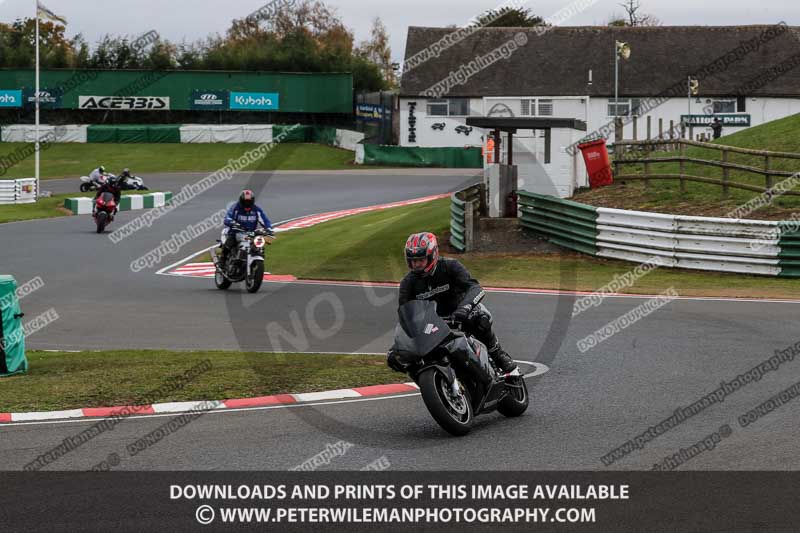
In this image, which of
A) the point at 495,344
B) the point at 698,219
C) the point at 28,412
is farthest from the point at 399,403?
the point at 698,219

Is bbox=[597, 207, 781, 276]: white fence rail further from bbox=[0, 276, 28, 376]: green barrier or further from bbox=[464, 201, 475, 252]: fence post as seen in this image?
bbox=[0, 276, 28, 376]: green barrier

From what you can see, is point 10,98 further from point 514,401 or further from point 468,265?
point 514,401

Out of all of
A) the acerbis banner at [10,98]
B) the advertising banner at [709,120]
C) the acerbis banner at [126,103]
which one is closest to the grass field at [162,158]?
the acerbis banner at [126,103]

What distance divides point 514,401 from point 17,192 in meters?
38.2

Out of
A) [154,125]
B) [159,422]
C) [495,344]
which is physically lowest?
[159,422]

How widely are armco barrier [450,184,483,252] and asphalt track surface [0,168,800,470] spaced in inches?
175

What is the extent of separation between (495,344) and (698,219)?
→ 13.5m

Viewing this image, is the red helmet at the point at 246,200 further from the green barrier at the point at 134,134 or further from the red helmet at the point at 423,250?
the green barrier at the point at 134,134

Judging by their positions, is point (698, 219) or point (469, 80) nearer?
point (698, 219)

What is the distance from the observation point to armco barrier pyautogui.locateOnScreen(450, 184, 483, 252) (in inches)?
1027

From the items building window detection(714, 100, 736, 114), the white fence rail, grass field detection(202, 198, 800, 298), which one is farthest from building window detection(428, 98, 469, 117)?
the white fence rail

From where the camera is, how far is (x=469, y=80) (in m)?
66.4

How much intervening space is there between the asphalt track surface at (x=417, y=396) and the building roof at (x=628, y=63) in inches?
1698
